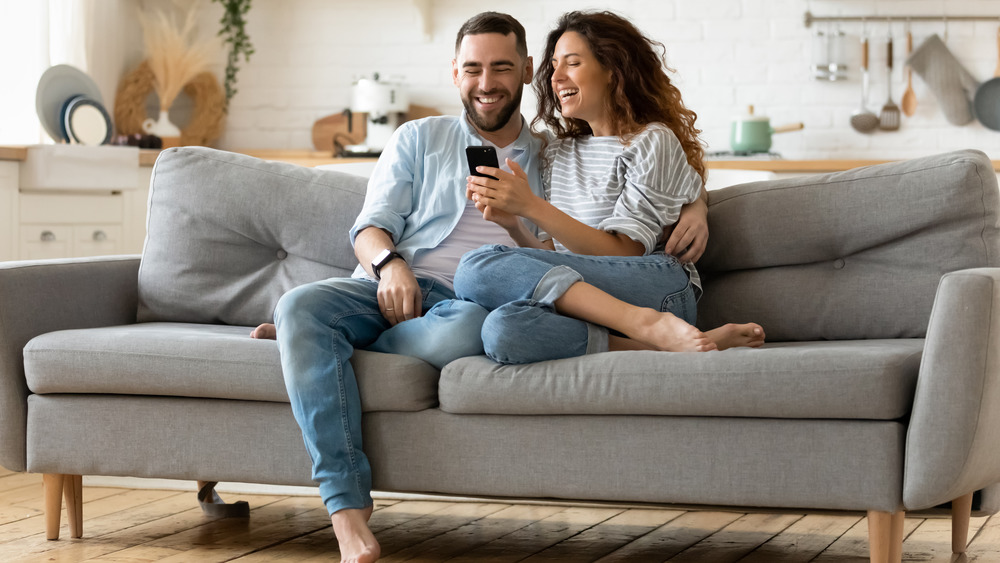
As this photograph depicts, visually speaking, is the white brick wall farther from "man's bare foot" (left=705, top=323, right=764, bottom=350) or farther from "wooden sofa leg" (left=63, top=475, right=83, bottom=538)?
"wooden sofa leg" (left=63, top=475, right=83, bottom=538)

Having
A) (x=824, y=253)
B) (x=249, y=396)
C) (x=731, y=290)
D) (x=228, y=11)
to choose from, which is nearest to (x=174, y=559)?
(x=249, y=396)

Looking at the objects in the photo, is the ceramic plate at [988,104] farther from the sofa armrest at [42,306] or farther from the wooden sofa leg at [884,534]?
the sofa armrest at [42,306]

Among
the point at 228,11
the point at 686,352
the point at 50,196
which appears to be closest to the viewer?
the point at 686,352

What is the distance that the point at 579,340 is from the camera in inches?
73.7

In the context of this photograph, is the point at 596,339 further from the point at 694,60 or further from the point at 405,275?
the point at 694,60

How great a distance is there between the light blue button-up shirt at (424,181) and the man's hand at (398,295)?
0.16 m

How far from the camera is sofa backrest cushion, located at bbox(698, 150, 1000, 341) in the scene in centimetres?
211

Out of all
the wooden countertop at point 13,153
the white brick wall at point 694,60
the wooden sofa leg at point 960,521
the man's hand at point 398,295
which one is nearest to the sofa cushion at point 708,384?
the man's hand at point 398,295

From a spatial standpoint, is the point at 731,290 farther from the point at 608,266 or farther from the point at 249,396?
the point at 249,396

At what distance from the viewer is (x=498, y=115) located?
232 centimetres

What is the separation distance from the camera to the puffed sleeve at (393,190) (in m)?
2.23

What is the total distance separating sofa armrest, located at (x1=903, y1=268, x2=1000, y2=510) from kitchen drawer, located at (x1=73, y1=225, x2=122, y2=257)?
292 centimetres

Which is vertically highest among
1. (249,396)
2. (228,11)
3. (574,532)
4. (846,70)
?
(228,11)

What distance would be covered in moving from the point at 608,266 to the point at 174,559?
99 cm
